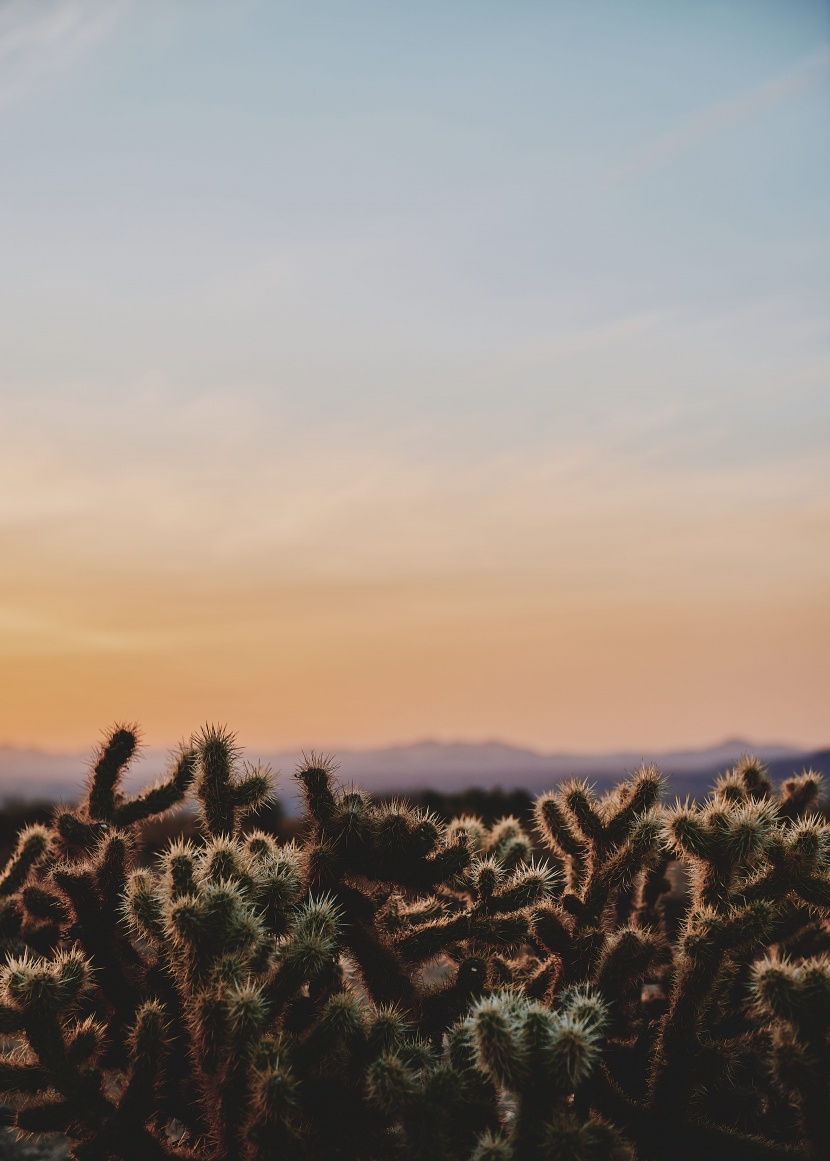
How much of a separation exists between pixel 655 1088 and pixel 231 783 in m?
1.87

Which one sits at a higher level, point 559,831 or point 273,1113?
point 559,831

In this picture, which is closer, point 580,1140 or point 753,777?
point 580,1140

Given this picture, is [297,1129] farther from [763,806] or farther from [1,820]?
[1,820]

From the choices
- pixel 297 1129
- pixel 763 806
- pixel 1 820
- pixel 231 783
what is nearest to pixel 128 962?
pixel 231 783

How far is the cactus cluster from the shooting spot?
9.13 feet

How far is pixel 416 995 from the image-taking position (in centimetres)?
335

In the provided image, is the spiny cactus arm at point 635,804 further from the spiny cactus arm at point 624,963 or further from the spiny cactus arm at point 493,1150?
the spiny cactus arm at point 493,1150

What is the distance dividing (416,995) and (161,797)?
5.53 feet

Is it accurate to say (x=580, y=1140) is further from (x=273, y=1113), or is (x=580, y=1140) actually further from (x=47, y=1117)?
(x=47, y=1117)

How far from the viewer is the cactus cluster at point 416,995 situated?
2783 mm

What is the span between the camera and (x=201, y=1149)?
3.07 metres

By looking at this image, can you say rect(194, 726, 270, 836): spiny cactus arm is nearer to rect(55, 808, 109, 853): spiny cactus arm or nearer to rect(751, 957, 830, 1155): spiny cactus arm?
rect(55, 808, 109, 853): spiny cactus arm

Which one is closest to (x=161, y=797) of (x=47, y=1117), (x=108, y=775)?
(x=108, y=775)

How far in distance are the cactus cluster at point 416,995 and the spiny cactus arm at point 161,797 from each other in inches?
12.8
